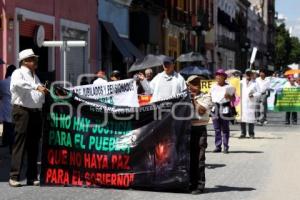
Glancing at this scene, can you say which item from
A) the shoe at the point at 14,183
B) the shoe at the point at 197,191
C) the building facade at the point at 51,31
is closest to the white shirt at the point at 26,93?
the shoe at the point at 14,183

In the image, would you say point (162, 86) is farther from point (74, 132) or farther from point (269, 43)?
point (269, 43)

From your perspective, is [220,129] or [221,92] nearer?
[220,129]

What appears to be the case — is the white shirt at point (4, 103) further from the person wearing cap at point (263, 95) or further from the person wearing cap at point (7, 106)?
the person wearing cap at point (263, 95)

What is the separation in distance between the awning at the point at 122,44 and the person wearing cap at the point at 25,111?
17.6 m

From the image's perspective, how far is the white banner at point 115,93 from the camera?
11.3 m

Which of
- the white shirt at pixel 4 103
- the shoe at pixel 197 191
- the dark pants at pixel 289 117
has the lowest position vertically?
the shoe at pixel 197 191

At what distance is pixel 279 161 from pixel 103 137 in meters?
4.56

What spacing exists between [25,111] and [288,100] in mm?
18482

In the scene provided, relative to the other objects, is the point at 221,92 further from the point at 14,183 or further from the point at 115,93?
the point at 14,183

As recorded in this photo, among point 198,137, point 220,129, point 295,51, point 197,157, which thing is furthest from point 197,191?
point 295,51

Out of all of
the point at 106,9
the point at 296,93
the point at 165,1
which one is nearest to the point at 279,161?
the point at 296,93

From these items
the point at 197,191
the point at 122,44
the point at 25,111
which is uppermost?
the point at 122,44

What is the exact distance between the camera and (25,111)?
33.1 feet

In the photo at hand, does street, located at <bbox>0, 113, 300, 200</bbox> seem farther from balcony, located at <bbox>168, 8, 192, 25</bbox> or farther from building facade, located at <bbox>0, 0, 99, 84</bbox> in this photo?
balcony, located at <bbox>168, 8, 192, 25</bbox>
